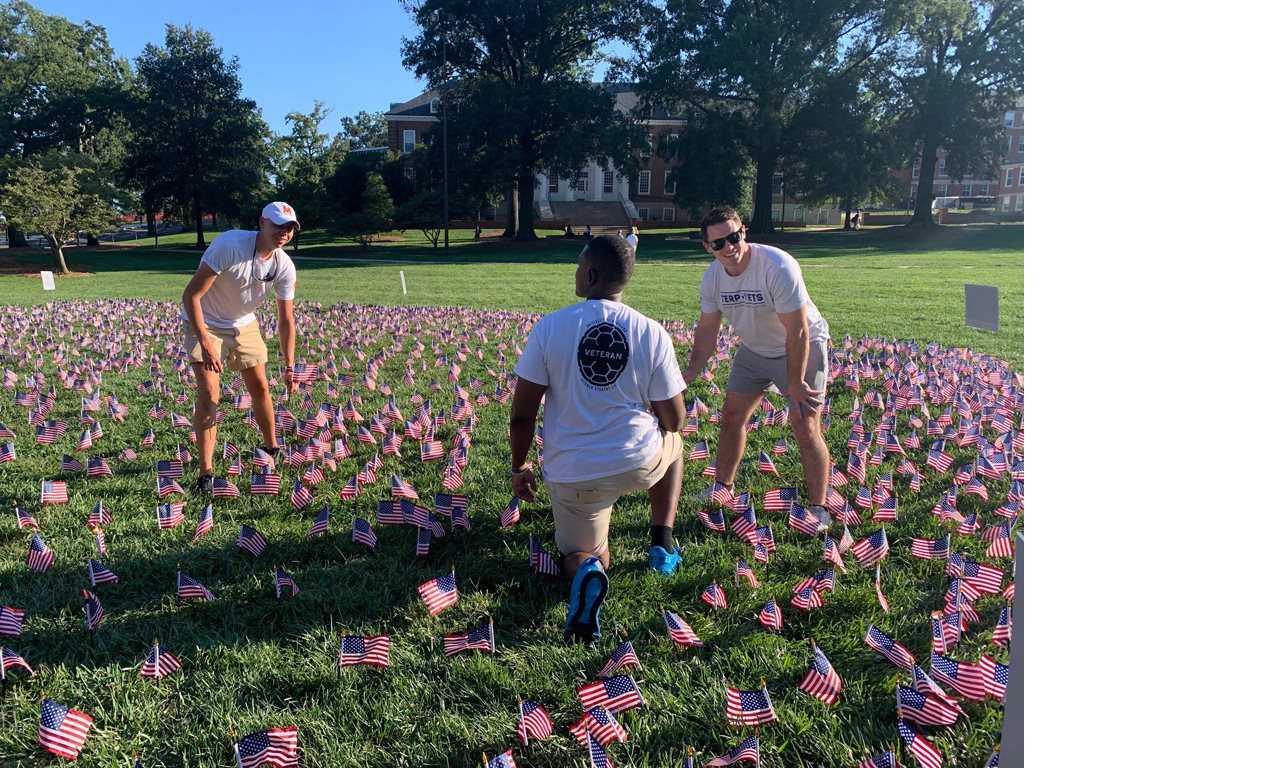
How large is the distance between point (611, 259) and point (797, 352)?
1.29 metres

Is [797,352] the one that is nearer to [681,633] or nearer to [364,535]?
[681,633]

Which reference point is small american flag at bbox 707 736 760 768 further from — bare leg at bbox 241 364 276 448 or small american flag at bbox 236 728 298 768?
bare leg at bbox 241 364 276 448

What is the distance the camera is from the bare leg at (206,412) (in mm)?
4820

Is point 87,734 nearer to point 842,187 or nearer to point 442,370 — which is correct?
point 442,370

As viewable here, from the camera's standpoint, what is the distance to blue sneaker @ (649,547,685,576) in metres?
3.71

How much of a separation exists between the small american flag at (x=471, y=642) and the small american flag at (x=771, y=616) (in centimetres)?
113

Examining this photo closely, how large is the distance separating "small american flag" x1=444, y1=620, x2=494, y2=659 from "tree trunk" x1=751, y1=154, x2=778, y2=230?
4040 cm

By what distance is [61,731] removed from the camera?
8.16 feet

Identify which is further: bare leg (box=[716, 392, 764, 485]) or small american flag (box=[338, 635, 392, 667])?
bare leg (box=[716, 392, 764, 485])

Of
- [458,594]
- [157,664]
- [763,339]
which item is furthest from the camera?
[763,339]

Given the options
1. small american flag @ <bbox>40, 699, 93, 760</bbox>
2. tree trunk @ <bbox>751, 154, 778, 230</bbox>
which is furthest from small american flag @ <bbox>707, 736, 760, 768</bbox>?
tree trunk @ <bbox>751, 154, 778, 230</bbox>

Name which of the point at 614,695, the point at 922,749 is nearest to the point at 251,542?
the point at 614,695

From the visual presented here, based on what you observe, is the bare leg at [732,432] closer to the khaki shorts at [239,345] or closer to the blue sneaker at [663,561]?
the blue sneaker at [663,561]

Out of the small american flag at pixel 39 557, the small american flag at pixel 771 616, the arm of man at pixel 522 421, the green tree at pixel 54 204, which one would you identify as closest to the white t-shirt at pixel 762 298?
the arm of man at pixel 522 421
